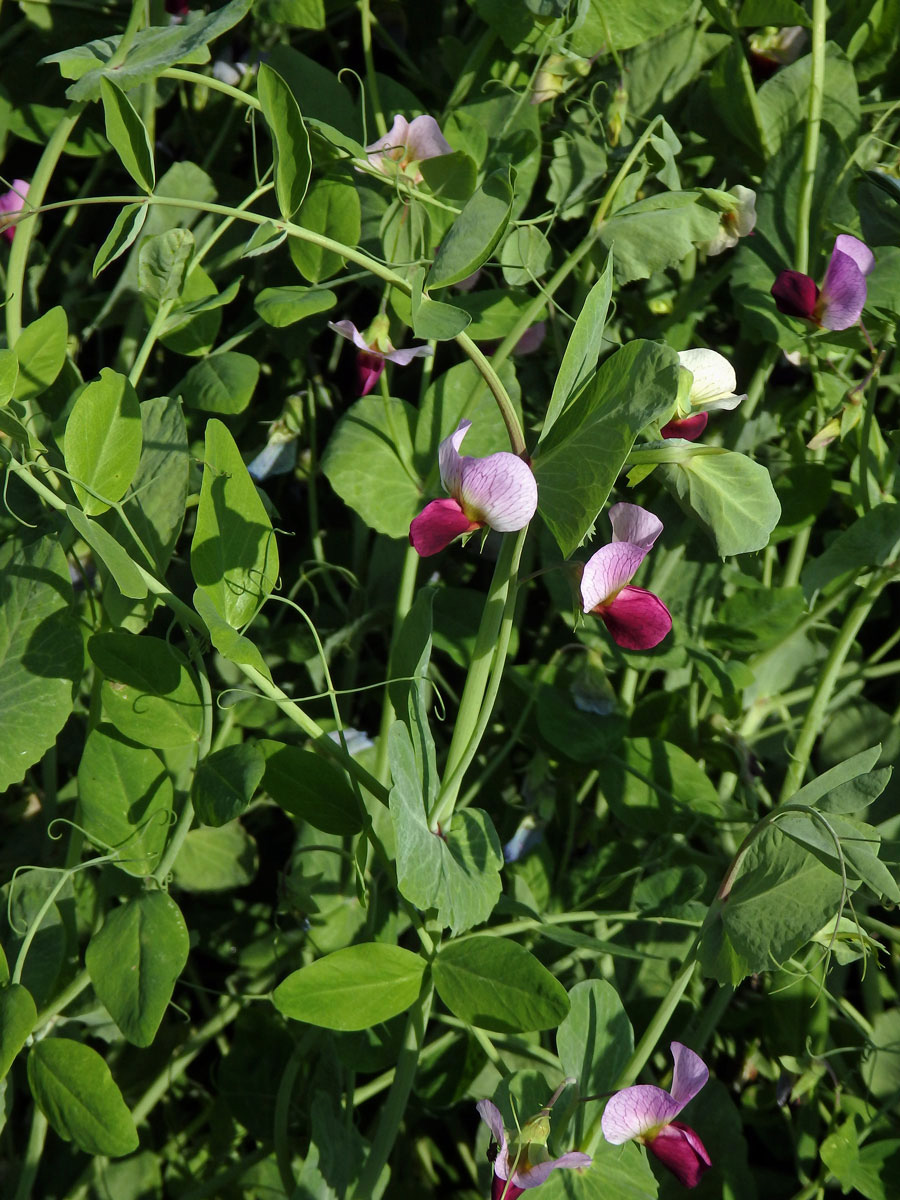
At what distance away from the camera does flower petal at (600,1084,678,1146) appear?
23.8 inches

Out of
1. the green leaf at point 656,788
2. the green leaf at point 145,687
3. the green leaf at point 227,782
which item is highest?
the green leaf at point 145,687

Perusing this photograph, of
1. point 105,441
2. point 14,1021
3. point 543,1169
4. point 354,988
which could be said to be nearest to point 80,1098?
point 14,1021

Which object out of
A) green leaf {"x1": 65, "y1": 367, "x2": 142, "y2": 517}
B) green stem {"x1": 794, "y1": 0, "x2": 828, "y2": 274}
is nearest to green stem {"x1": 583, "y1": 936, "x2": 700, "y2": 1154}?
green leaf {"x1": 65, "y1": 367, "x2": 142, "y2": 517}

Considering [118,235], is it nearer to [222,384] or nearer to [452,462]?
[222,384]

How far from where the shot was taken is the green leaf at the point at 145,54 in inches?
24.7

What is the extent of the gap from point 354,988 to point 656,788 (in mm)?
295

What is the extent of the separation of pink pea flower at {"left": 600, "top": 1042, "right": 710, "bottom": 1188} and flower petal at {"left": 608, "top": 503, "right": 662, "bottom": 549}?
314 mm

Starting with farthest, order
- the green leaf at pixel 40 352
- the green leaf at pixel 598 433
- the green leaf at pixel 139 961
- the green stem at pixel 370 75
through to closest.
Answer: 1. the green stem at pixel 370 75
2. the green leaf at pixel 40 352
3. the green leaf at pixel 139 961
4. the green leaf at pixel 598 433

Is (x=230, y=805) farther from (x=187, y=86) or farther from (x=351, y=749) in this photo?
(x=187, y=86)

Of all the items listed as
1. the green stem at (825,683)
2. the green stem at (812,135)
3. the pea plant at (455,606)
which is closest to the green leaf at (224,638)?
the pea plant at (455,606)

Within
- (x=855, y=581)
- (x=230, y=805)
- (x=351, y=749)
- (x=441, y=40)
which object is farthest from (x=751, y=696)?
(x=441, y=40)

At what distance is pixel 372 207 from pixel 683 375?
0.36 metres

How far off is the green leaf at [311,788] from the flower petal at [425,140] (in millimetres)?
464

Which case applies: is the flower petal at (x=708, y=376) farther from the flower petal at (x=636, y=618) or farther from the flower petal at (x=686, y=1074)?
the flower petal at (x=686, y=1074)
